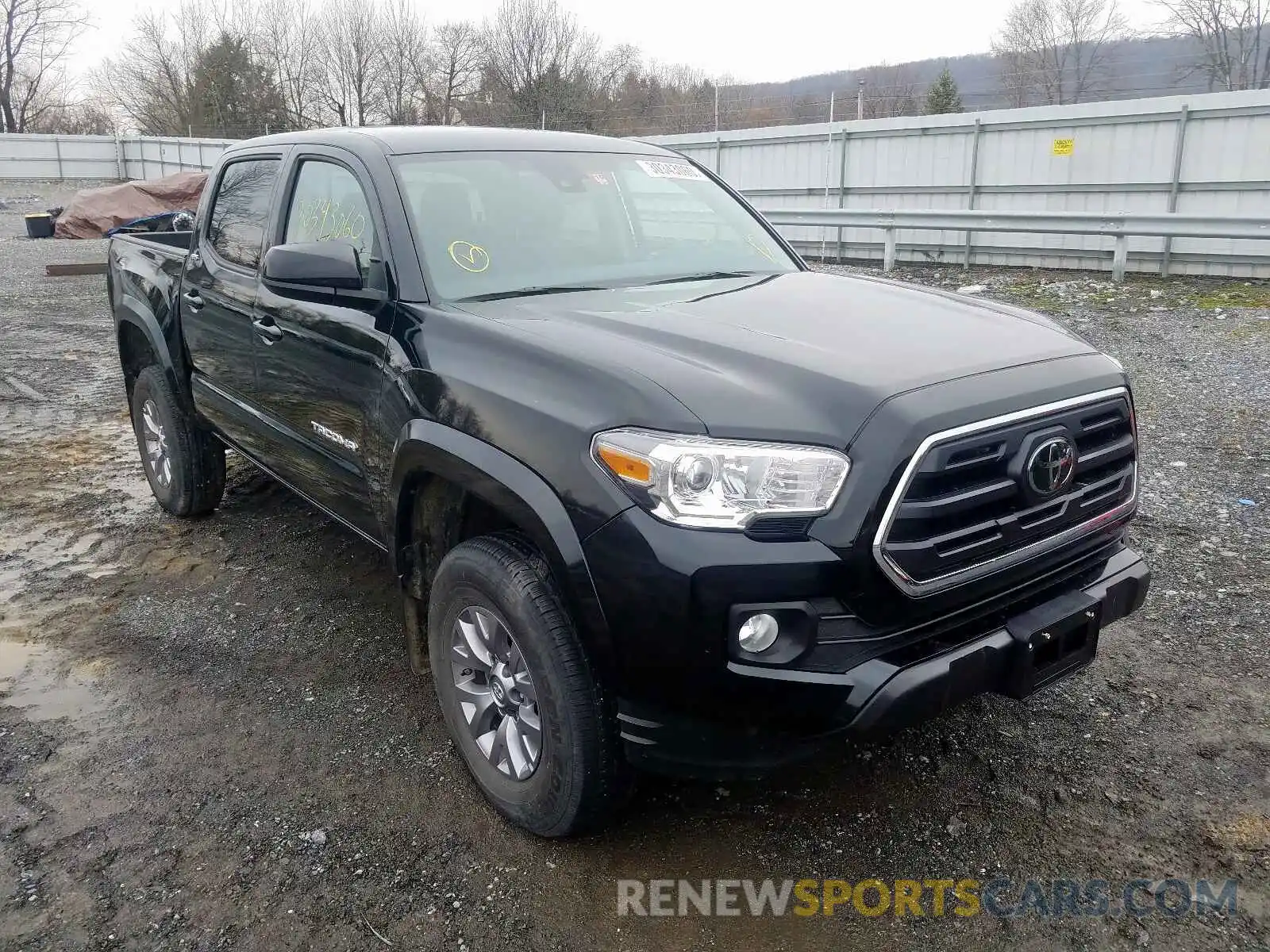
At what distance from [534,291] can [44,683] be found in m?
2.41

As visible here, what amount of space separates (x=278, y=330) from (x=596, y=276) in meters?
1.27

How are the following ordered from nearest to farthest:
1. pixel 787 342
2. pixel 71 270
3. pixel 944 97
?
pixel 787 342, pixel 71 270, pixel 944 97

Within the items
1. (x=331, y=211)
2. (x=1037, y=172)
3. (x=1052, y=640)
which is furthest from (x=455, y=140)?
(x=1037, y=172)

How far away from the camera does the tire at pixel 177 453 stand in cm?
494

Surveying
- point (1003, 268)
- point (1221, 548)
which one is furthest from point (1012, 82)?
point (1221, 548)

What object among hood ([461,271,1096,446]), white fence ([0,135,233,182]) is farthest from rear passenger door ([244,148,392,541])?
white fence ([0,135,233,182])

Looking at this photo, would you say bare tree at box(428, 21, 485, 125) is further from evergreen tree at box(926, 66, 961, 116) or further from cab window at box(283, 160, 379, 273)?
cab window at box(283, 160, 379, 273)

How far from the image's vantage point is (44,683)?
11.9ft

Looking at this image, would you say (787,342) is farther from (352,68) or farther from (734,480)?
(352,68)

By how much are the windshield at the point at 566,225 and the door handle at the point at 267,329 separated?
84 centimetres

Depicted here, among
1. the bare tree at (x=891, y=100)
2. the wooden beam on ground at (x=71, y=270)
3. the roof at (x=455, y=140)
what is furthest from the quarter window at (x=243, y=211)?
the bare tree at (x=891, y=100)

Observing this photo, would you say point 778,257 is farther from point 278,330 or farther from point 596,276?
point 278,330

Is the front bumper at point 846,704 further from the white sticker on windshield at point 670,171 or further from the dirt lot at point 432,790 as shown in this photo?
the white sticker on windshield at point 670,171

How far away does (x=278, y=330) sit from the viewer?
3.63 metres
